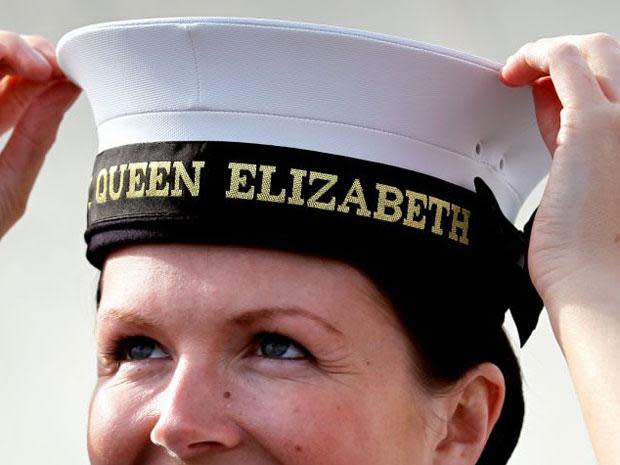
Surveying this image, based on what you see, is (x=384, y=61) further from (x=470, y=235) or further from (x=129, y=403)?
(x=129, y=403)

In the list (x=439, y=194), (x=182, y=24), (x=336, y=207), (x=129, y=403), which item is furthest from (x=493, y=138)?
(x=129, y=403)

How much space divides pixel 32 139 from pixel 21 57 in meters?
0.32

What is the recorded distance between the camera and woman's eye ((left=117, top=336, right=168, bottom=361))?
2787 millimetres

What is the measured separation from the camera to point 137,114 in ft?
9.21

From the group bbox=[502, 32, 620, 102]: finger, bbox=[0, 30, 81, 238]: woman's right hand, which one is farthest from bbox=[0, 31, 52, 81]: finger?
bbox=[502, 32, 620, 102]: finger

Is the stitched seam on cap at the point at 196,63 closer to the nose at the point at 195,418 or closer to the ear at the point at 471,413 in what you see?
the nose at the point at 195,418

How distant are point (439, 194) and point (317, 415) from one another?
1.49 feet

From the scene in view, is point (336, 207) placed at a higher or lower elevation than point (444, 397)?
higher

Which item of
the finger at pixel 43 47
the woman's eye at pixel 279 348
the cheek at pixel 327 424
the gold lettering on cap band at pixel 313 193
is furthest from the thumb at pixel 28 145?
the cheek at pixel 327 424

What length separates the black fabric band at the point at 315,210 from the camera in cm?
263

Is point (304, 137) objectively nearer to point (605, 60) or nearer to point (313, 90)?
point (313, 90)

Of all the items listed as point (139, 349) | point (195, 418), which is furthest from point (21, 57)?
point (195, 418)

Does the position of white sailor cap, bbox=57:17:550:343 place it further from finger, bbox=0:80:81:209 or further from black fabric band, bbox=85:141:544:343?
finger, bbox=0:80:81:209

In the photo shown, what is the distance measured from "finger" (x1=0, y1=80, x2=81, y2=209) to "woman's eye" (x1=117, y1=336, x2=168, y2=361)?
72 cm
